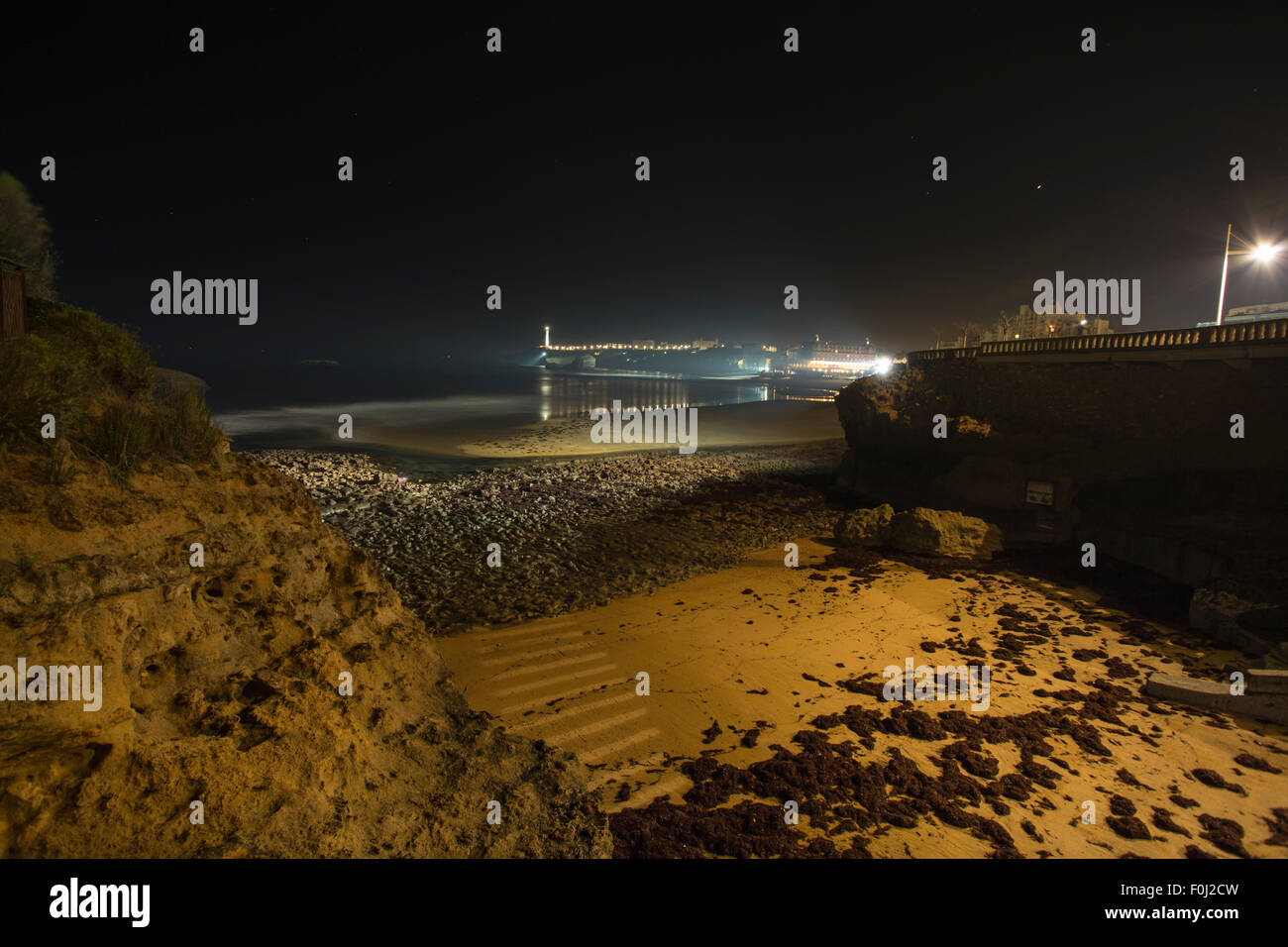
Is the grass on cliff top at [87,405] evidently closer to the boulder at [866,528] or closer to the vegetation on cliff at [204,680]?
the vegetation on cliff at [204,680]

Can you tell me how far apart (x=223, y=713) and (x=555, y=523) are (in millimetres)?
13185

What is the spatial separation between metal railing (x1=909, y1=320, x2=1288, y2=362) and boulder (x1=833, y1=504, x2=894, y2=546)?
7.74 m

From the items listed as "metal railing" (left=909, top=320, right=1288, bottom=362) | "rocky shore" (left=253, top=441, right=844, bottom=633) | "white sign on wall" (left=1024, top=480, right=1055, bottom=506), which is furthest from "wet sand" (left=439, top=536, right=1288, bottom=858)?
"metal railing" (left=909, top=320, right=1288, bottom=362)

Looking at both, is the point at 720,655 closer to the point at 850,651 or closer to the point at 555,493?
the point at 850,651

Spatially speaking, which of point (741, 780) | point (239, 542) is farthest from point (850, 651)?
point (239, 542)

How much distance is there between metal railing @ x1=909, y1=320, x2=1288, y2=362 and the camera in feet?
43.8

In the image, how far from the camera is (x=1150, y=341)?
613 inches

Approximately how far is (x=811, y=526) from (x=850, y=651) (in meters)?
8.58

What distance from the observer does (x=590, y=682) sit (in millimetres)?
8164
